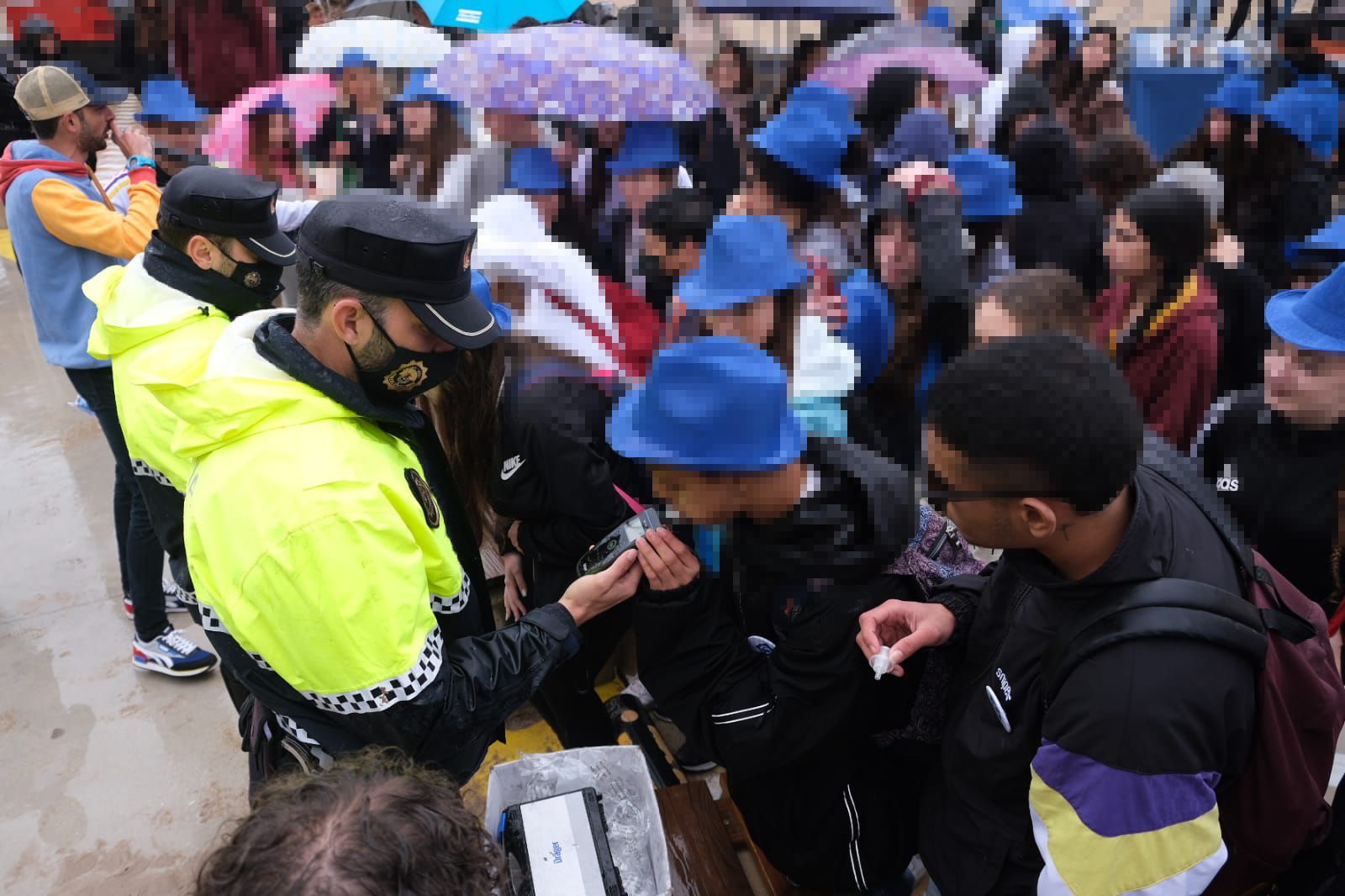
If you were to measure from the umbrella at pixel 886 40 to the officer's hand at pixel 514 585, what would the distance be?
370 cm

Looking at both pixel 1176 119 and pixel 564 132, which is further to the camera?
pixel 1176 119

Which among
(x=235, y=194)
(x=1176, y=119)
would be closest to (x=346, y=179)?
(x=235, y=194)

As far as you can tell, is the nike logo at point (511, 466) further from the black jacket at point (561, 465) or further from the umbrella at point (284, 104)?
the umbrella at point (284, 104)

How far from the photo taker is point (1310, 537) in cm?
238

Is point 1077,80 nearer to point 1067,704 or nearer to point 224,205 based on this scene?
point 224,205

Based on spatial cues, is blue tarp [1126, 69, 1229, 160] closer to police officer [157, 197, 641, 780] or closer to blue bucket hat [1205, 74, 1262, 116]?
blue bucket hat [1205, 74, 1262, 116]

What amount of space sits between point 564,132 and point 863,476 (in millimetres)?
3174

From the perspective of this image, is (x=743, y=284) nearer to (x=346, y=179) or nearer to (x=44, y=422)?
(x=346, y=179)

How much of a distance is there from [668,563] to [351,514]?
0.67 meters

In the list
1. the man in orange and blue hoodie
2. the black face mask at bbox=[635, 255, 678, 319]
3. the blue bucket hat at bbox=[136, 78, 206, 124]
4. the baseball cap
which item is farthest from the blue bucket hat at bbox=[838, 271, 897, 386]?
the blue bucket hat at bbox=[136, 78, 206, 124]

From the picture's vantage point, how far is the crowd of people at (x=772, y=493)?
1415 millimetres

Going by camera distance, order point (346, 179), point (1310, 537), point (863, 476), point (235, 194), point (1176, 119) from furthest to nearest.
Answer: point (1176, 119), point (346, 179), point (235, 194), point (1310, 537), point (863, 476)

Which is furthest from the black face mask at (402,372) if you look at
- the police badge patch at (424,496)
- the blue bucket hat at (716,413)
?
the blue bucket hat at (716,413)

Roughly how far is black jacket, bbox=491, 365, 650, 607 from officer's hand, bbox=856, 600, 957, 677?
82 cm
